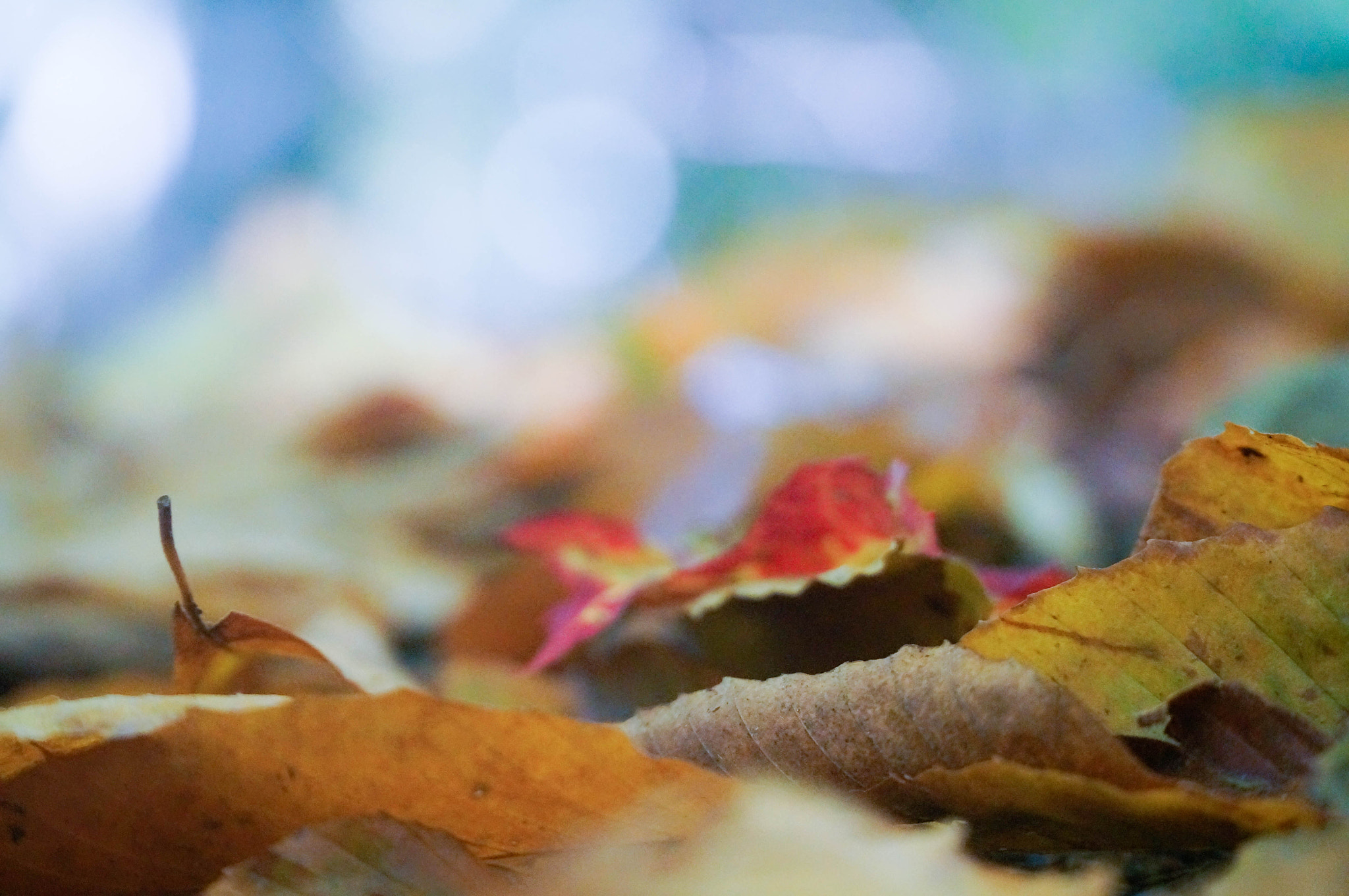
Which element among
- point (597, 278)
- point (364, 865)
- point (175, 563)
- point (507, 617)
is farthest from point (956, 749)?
point (597, 278)

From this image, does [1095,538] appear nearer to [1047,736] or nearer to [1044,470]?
[1044,470]

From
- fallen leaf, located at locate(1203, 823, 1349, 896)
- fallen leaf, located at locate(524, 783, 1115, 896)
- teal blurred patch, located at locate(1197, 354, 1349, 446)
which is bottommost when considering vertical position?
fallen leaf, located at locate(1203, 823, 1349, 896)

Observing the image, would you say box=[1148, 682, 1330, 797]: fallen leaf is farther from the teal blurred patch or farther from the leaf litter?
the teal blurred patch

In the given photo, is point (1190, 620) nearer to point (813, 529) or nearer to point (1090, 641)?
point (1090, 641)

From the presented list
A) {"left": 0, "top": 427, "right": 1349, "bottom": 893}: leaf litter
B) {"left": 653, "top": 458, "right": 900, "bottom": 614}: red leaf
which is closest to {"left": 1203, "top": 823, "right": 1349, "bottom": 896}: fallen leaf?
{"left": 0, "top": 427, "right": 1349, "bottom": 893}: leaf litter

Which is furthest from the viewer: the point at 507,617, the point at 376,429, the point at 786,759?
the point at 376,429

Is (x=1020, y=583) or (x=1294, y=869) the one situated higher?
(x=1020, y=583)
